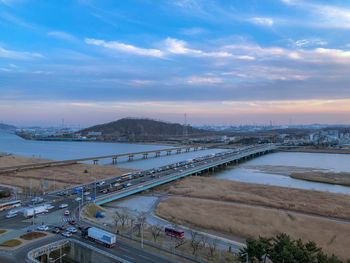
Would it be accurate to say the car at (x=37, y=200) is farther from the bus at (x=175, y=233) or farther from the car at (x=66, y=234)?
the bus at (x=175, y=233)

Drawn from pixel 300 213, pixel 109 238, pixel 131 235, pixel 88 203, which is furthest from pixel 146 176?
pixel 109 238

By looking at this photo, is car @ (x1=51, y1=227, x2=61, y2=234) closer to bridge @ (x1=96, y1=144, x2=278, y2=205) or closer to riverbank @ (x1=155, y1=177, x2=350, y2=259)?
riverbank @ (x1=155, y1=177, x2=350, y2=259)

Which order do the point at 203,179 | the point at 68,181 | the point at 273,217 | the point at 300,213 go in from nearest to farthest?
the point at 273,217, the point at 300,213, the point at 68,181, the point at 203,179

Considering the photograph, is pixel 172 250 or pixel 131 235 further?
pixel 131 235

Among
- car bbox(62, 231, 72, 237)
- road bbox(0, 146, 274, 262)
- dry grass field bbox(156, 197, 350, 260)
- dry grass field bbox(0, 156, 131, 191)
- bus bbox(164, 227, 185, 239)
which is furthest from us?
dry grass field bbox(0, 156, 131, 191)

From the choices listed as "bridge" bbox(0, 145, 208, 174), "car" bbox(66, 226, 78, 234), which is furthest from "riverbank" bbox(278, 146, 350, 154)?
"car" bbox(66, 226, 78, 234)

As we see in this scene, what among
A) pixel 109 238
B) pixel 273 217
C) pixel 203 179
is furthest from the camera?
pixel 203 179

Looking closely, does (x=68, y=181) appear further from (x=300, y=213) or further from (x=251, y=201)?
(x=300, y=213)

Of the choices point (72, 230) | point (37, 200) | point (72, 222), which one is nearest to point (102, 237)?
point (72, 230)
